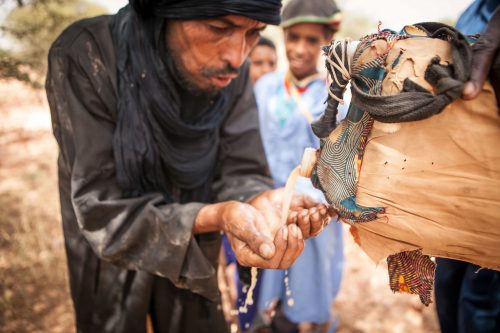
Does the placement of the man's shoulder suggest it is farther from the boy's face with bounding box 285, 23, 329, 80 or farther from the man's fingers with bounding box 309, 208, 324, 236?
the boy's face with bounding box 285, 23, 329, 80

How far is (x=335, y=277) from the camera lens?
10.7 ft

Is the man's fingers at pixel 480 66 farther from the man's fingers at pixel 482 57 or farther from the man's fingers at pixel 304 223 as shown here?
the man's fingers at pixel 304 223

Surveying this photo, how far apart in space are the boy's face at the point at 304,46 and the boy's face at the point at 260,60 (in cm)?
109

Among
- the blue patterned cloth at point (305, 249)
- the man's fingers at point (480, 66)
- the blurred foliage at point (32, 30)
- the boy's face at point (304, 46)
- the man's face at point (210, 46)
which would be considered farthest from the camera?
the boy's face at point (304, 46)

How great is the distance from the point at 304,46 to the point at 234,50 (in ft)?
5.96

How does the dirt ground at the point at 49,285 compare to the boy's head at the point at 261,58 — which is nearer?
the dirt ground at the point at 49,285

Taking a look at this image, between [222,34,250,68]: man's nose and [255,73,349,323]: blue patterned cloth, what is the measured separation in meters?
1.51

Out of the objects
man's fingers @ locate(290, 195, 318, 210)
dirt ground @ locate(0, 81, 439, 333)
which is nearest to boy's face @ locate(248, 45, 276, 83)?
dirt ground @ locate(0, 81, 439, 333)

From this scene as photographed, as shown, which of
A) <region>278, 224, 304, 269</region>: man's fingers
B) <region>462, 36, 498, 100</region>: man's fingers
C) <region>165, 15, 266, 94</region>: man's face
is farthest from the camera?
<region>165, 15, 266, 94</region>: man's face

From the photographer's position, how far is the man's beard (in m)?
1.68

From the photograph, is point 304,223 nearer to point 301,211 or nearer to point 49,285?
point 301,211

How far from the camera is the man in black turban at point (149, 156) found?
153 centimetres

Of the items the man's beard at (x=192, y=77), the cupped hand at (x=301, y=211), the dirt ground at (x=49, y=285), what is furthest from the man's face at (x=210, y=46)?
the dirt ground at (x=49, y=285)

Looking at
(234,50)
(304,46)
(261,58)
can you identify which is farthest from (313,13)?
(234,50)
